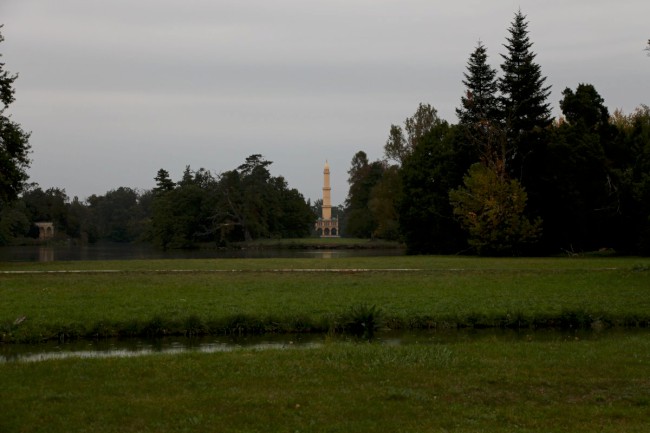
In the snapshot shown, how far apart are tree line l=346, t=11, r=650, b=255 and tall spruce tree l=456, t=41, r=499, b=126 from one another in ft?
0.29

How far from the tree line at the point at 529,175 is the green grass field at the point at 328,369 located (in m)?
25.2

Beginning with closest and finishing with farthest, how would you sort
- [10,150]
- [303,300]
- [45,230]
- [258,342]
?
[258,342], [303,300], [10,150], [45,230]

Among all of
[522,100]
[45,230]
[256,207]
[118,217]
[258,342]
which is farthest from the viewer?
[118,217]

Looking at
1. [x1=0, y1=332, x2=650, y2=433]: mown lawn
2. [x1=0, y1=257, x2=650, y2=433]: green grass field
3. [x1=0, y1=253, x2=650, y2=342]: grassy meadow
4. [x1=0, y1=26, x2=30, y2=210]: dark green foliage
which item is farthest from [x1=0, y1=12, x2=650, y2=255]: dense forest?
[x1=0, y1=332, x2=650, y2=433]: mown lawn

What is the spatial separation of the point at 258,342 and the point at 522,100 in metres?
42.1


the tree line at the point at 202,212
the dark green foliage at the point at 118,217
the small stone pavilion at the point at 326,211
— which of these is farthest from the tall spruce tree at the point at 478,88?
the dark green foliage at the point at 118,217

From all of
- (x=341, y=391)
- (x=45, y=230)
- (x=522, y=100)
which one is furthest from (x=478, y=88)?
(x=45, y=230)

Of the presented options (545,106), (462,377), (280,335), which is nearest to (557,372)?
(462,377)

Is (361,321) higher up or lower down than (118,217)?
lower down

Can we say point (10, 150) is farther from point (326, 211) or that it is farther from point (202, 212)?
point (326, 211)

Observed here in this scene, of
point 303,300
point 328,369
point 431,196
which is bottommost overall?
point 328,369

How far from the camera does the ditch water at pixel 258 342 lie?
15.8 meters

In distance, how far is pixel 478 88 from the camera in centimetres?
5941

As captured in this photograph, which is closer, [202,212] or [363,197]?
[202,212]
